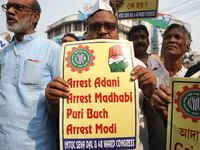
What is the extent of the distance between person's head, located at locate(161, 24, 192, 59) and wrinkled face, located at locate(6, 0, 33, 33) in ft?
5.06

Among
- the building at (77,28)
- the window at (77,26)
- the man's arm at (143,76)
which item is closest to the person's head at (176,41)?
the man's arm at (143,76)

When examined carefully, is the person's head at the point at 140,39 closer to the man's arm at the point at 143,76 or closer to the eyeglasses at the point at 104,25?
the eyeglasses at the point at 104,25

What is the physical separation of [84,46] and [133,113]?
1.77 ft

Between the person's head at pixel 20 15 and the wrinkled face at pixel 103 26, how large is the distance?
64 centimetres

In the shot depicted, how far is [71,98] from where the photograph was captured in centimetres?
122

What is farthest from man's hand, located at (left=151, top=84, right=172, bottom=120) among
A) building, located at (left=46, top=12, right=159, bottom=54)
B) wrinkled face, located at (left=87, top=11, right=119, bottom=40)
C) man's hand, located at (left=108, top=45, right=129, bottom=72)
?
building, located at (left=46, top=12, right=159, bottom=54)

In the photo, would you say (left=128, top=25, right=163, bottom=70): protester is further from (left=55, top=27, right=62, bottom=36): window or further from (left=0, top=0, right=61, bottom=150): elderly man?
(left=55, top=27, right=62, bottom=36): window

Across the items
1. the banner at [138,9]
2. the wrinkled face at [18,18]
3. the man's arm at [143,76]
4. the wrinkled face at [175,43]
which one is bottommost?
the man's arm at [143,76]

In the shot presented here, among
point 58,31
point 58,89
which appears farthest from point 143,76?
point 58,31

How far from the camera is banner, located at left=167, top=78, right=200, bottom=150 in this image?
108 cm

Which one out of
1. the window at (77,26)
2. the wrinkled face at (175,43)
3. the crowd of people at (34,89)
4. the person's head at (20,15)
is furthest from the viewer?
the window at (77,26)

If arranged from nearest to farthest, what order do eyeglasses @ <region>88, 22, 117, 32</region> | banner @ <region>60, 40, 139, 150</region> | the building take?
1. banner @ <region>60, 40, 139, 150</region>
2. eyeglasses @ <region>88, 22, 117, 32</region>
3. the building

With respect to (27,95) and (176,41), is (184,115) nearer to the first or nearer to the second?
(27,95)

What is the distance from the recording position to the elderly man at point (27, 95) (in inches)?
58.7
